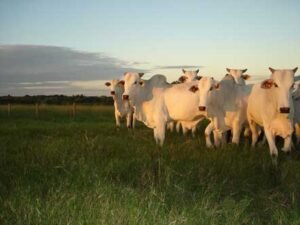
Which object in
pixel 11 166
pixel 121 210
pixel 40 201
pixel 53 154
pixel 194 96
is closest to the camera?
pixel 121 210

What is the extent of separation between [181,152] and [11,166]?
12.9 ft

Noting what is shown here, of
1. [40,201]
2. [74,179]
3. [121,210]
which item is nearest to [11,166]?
[74,179]

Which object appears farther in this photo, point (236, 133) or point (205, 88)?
point (236, 133)

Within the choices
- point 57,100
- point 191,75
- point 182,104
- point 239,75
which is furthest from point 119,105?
point 57,100

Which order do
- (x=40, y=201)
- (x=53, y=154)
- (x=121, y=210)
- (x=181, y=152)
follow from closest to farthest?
(x=121, y=210) < (x=40, y=201) < (x=53, y=154) < (x=181, y=152)

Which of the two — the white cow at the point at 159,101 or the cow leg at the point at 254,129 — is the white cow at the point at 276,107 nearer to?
the cow leg at the point at 254,129

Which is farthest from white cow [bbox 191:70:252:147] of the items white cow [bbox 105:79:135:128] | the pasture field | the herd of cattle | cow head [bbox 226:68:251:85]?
white cow [bbox 105:79:135:128]

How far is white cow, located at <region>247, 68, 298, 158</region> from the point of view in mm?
10695

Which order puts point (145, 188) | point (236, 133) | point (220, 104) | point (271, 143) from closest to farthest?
point (145, 188) → point (271, 143) → point (236, 133) → point (220, 104)

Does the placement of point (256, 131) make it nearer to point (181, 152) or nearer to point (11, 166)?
point (181, 152)

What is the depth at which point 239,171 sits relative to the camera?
8641mm

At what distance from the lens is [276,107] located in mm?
11266

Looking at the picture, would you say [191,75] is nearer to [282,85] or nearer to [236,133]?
[236,133]

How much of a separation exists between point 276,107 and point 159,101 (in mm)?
4168
